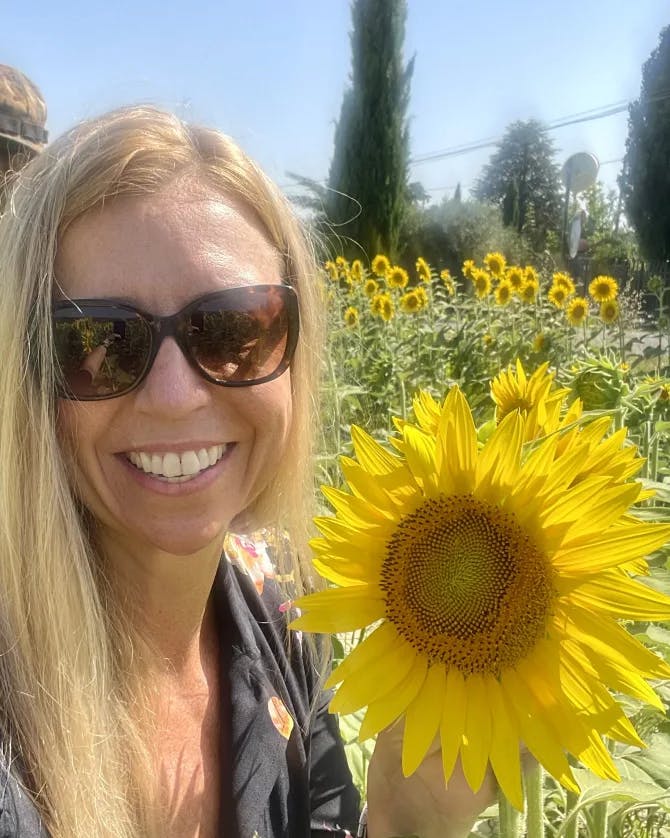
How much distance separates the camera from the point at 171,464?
3.18ft

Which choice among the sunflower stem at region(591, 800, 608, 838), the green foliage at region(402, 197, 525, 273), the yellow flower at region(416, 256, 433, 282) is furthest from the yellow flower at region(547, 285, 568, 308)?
the green foliage at region(402, 197, 525, 273)

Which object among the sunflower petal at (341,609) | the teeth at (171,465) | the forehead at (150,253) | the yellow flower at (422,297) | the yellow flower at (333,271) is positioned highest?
the yellow flower at (333,271)

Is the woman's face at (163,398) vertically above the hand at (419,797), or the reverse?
the woman's face at (163,398)

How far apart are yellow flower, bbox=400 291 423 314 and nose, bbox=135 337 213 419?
14.3 feet

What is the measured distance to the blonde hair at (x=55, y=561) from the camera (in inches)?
35.4

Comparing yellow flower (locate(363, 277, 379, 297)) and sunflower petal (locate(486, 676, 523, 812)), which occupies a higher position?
yellow flower (locate(363, 277, 379, 297))

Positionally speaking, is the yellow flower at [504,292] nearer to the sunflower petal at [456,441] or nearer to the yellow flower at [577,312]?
the yellow flower at [577,312]

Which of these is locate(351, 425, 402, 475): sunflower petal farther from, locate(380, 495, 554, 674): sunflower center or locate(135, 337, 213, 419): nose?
locate(135, 337, 213, 419): nose

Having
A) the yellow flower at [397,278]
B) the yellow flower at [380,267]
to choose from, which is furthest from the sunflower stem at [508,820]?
the yellow flower at [380,267]

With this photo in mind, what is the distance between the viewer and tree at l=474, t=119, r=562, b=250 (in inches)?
1048

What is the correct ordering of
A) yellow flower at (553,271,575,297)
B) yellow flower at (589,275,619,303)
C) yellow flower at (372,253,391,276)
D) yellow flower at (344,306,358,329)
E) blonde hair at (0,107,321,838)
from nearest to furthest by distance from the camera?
blonde hair at (0,107,321,838)
yellow flower at (589,275,619,303)
yellow flower at (344,306,358,329)
yellow flower at (553,271,575,297)
yellow flower at (372,253,391,276)

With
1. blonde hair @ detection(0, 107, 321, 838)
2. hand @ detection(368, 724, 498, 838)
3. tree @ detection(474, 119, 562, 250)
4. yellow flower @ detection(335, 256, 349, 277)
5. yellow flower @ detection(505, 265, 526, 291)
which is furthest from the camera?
tree @ detection(474, 119, 562, 250)

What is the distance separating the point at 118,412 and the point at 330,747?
65 centimetres

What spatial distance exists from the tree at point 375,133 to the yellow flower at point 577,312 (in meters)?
10.8
